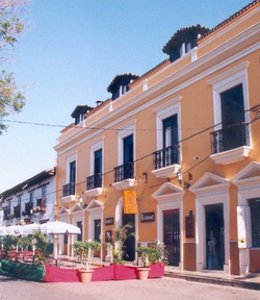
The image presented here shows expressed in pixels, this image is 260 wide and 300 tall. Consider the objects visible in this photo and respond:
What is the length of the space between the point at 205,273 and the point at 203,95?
20.3 ft

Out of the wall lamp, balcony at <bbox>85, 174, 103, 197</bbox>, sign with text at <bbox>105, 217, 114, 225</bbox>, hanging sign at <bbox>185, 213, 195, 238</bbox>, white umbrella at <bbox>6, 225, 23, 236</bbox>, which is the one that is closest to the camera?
hanging sign at <bbox>185, 213, 195, 238</bbox>

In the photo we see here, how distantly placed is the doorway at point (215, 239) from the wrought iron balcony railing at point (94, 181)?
26.6ft

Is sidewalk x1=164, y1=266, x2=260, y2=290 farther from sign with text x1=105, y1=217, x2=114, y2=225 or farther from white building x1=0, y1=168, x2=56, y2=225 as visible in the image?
white building x1=0, y1=168, x2=56, y2=225

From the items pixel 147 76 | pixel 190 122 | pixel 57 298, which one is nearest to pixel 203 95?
pixel 190 122

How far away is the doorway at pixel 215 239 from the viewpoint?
1406 centimetres

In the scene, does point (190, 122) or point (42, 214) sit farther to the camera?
point (42, 214)

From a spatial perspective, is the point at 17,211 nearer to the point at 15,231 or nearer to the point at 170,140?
the point at 15,231

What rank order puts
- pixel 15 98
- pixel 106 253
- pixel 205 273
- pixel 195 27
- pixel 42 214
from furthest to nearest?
pixel 42 214 < pixel 106 253 < pixel 195 27 < pixel 205 273 < pixel 15 98

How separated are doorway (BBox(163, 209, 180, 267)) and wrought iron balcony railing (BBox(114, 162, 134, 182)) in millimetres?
2989

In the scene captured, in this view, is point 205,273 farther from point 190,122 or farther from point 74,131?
point 74,131

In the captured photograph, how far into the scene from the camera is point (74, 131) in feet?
81.6

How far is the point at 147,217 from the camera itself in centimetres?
1733

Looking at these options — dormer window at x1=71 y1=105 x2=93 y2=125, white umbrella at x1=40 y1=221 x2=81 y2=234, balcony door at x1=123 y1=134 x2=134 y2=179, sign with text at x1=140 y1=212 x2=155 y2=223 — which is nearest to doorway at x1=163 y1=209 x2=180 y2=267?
sign with text at x1=140 y1=212 x2=155 y2=223

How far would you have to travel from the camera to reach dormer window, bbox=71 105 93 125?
25.2 m
